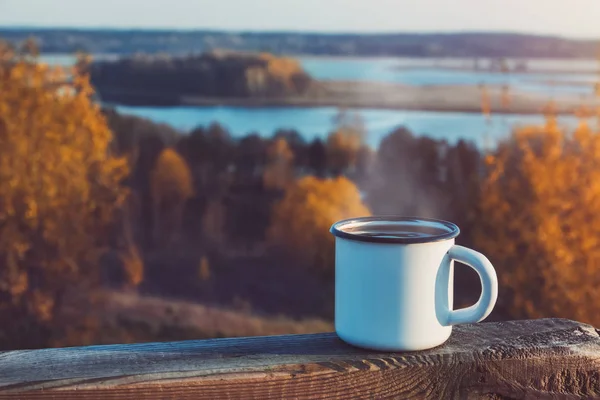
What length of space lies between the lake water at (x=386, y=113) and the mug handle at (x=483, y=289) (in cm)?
191

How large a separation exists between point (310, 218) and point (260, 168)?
0.24 m

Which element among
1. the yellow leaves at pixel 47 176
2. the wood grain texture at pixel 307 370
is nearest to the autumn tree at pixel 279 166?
the yellow leaves at pixel 47 176

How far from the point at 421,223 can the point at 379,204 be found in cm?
186

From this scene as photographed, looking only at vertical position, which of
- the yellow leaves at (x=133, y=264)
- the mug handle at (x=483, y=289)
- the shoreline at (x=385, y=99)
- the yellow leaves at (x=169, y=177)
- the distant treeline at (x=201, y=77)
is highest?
the distant treeline at (x=201, y=77)

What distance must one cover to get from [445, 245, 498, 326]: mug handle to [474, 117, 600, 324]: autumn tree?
1.99 meters

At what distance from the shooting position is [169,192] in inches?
101

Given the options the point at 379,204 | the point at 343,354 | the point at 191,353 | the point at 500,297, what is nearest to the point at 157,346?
the point at 191,353

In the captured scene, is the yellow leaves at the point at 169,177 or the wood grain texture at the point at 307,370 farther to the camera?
the yellow leaves at the point at 169,177

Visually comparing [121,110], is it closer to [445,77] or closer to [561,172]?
[445,77]

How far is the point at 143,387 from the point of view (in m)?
0.55

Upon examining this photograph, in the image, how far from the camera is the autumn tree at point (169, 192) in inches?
101

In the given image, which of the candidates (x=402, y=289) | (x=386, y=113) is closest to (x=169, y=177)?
(x=386, y=113)

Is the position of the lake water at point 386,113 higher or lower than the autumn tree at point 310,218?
higher

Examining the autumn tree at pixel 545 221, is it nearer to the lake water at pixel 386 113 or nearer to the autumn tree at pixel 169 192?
the lake water at pixel 386 113
